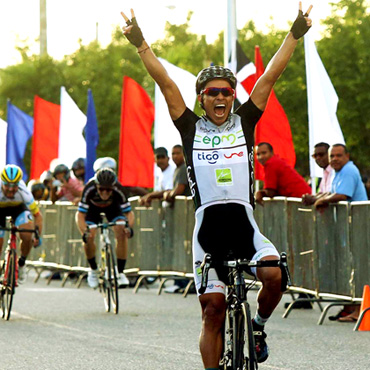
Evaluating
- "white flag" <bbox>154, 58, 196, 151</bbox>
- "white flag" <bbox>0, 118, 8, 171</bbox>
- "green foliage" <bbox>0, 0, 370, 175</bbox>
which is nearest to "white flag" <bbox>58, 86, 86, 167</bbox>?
"white flag" <bbox>154, 58, 196, 151</bbox>

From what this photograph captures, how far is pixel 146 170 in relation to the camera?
23.5 meters

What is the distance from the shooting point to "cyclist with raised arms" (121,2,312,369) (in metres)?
7.06

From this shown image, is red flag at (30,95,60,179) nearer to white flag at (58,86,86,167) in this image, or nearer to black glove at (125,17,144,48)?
white flag at (58,86,86,167)

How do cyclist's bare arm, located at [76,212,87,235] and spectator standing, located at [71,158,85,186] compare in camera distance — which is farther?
spectator standing, located at [71,158,85,186]

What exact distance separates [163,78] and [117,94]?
64544 millimetres

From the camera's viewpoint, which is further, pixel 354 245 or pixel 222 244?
pixel 354 245

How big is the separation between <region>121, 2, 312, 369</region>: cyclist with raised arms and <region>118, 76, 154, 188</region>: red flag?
15637 millimetres

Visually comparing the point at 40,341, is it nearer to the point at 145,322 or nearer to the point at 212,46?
the point at 145,322

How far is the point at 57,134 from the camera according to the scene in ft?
98.6

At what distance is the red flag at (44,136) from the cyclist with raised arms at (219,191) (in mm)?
21782

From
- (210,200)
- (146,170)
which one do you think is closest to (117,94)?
(146,170)

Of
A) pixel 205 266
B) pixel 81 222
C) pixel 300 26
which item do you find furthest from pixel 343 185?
pixel 205 266

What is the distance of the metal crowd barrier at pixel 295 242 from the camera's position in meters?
13.2

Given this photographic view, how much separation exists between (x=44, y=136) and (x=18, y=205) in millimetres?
14835
